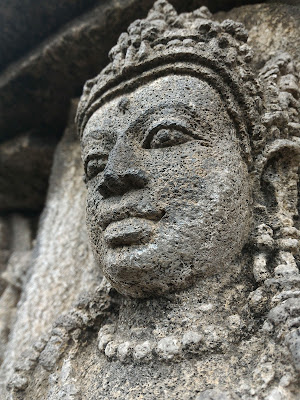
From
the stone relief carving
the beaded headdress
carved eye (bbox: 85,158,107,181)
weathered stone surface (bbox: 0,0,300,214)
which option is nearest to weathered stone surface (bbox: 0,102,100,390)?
weathered stone surface (bbox: 0,0,300,214)

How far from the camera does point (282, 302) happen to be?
3.46 ft

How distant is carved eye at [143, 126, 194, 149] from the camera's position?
4.04 ft

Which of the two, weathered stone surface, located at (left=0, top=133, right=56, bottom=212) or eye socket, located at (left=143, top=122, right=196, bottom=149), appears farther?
weathered stone surface, located at (left=0, top=133, right=56, bottom=212)

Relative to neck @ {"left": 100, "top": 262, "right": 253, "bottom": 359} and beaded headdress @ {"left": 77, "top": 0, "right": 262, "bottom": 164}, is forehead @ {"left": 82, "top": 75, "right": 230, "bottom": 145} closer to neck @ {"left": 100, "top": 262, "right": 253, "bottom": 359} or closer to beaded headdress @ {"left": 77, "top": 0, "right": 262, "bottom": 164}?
beaded headdress @ {"left": 77, "top": 0, "right": 262, "bottom": 164}

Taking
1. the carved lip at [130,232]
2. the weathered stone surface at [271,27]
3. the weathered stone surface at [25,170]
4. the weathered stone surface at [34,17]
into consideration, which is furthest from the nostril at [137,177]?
the weathered stone surface at [25,170]

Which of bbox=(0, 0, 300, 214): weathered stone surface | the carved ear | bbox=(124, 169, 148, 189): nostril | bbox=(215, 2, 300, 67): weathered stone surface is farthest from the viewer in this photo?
bbox=(0, 0, 300, 214): weathered stone surface

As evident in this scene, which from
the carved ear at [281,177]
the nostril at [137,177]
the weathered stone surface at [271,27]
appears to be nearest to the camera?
the nostril at [137,177]

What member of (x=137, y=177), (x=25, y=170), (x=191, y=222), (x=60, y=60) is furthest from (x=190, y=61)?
(x=25, y=170)

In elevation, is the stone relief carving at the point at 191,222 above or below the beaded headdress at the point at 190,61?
below

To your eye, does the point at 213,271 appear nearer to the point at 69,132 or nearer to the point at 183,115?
the point at 183,115

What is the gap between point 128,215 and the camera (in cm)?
119

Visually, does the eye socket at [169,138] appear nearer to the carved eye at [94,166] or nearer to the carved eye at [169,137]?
the carved eye at [169,137]

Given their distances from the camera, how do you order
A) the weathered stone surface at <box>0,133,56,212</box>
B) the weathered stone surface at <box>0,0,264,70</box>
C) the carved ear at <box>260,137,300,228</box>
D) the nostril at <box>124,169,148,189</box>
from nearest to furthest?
the nostril at <box>124,169,148,189</box>, the carved ear at <box>260,137,300,228</box>, the weathered stone surface at <box>0,0,264,70</box>, the weathered stone surface at <box>0,133,56,212</box>

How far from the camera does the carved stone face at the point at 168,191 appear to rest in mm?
1143
